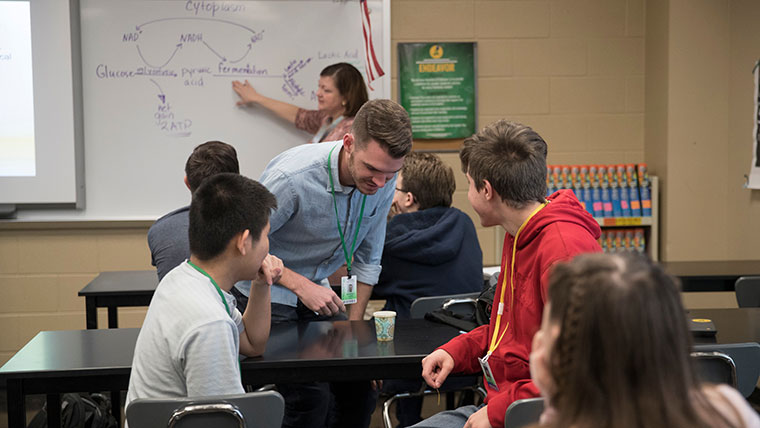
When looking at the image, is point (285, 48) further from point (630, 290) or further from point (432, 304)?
point (630, 290)

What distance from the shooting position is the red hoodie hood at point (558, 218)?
172 cm

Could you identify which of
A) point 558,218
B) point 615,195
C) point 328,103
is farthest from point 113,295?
point 615,195

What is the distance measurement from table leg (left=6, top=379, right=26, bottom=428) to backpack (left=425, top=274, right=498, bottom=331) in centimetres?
126

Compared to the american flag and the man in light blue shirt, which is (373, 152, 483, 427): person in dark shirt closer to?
the man in light blue shirt

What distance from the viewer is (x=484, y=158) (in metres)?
1.83

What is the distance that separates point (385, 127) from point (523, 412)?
96 cm

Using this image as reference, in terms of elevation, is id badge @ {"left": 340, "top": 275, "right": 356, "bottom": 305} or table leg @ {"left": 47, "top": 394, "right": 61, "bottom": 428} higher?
id badge @ {"left": 340, "top": 275, "right": 356, "bottom": 305}

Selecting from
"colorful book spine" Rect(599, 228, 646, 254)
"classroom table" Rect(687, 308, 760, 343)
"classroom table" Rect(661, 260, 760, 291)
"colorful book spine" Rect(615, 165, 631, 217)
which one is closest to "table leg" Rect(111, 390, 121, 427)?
"classroom table" Rect(687, 308, 760, 343)

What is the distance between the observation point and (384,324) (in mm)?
2221

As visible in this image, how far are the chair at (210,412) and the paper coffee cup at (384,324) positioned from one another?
0.55 meters

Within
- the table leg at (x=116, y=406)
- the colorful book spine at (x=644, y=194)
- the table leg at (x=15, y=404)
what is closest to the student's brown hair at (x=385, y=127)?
the table leg at (x=15, y=404)

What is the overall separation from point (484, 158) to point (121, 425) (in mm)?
2348

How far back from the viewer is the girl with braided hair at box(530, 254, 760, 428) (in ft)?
2.75

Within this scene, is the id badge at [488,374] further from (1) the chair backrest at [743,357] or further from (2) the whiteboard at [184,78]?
(2) the whiteboard at [184,78]
